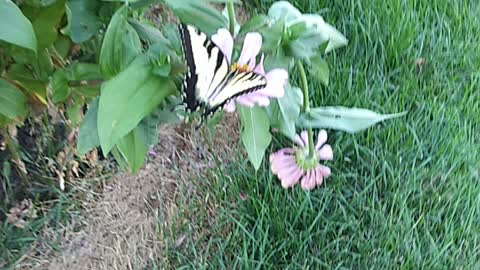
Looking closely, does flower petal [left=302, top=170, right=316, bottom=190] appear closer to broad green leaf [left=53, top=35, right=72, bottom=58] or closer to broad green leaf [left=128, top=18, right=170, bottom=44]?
broad green leaf [left=128, top=18, right=170, bottom=44]

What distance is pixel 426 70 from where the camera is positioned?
172 cm

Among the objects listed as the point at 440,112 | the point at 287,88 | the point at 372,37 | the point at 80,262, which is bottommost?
the point at 80,262

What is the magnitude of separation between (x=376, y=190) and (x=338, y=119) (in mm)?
373

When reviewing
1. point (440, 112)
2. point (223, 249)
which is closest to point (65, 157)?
point (223, 249)

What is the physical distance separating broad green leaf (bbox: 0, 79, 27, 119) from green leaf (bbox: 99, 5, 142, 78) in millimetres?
186

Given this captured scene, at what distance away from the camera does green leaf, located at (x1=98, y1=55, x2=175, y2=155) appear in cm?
93

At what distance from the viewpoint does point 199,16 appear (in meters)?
0.99

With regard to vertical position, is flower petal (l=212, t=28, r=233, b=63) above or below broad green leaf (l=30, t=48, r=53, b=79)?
above

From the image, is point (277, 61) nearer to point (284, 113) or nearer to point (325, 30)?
point (284, 113)

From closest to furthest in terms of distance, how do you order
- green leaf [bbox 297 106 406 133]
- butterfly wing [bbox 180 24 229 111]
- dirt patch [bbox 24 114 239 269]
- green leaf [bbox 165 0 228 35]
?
1. butterfly wing [bbox 180 24 229 111]
2. green leaf [bbox 165 0 228 35]
3. green leaf [bbox 297 106 406 133]
4. dirt patch [bbox 24 114 239 269]

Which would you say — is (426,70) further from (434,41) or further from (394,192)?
(394,192)

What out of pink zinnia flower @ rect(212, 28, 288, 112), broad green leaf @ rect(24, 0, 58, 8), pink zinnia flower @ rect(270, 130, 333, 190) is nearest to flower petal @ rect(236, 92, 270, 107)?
pink zinnia flower @ rect(212, 28, 288, 112)

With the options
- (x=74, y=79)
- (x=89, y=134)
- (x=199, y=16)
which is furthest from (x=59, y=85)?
(x=199, y=16)

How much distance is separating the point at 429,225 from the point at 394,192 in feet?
0.28
